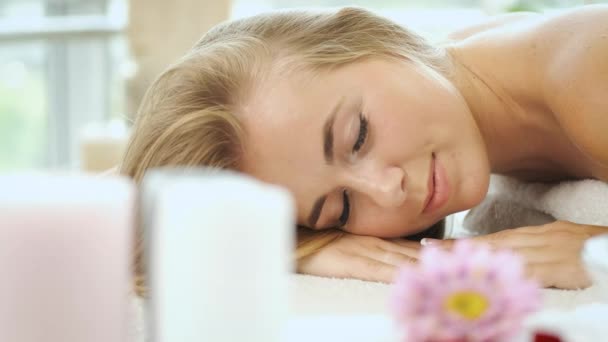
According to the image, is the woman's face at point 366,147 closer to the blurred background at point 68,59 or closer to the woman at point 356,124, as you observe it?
the woman at point 356,124

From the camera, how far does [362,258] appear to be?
1.16 meters

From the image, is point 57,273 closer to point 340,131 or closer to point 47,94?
point 340,131

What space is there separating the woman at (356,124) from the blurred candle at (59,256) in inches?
24.3

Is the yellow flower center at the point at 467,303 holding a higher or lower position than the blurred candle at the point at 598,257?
higher

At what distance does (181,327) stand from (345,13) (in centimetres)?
92

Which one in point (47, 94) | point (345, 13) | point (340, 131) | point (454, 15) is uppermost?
point (345, 13)

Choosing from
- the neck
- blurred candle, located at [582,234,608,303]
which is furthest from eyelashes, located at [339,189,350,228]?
blurred candle, located at [582,234,608,303]

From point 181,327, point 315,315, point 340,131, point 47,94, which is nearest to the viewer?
point 181,327

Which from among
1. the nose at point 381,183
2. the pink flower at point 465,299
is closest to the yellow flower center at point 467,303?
the pink flower at point 465,299

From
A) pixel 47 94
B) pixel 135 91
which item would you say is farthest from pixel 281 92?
pixel 47 94

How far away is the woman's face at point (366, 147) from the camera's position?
1169 millimetres

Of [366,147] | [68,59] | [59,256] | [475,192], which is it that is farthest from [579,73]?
[68,59]

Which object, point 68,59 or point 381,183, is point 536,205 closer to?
point 381,183

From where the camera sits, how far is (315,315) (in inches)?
36.4
